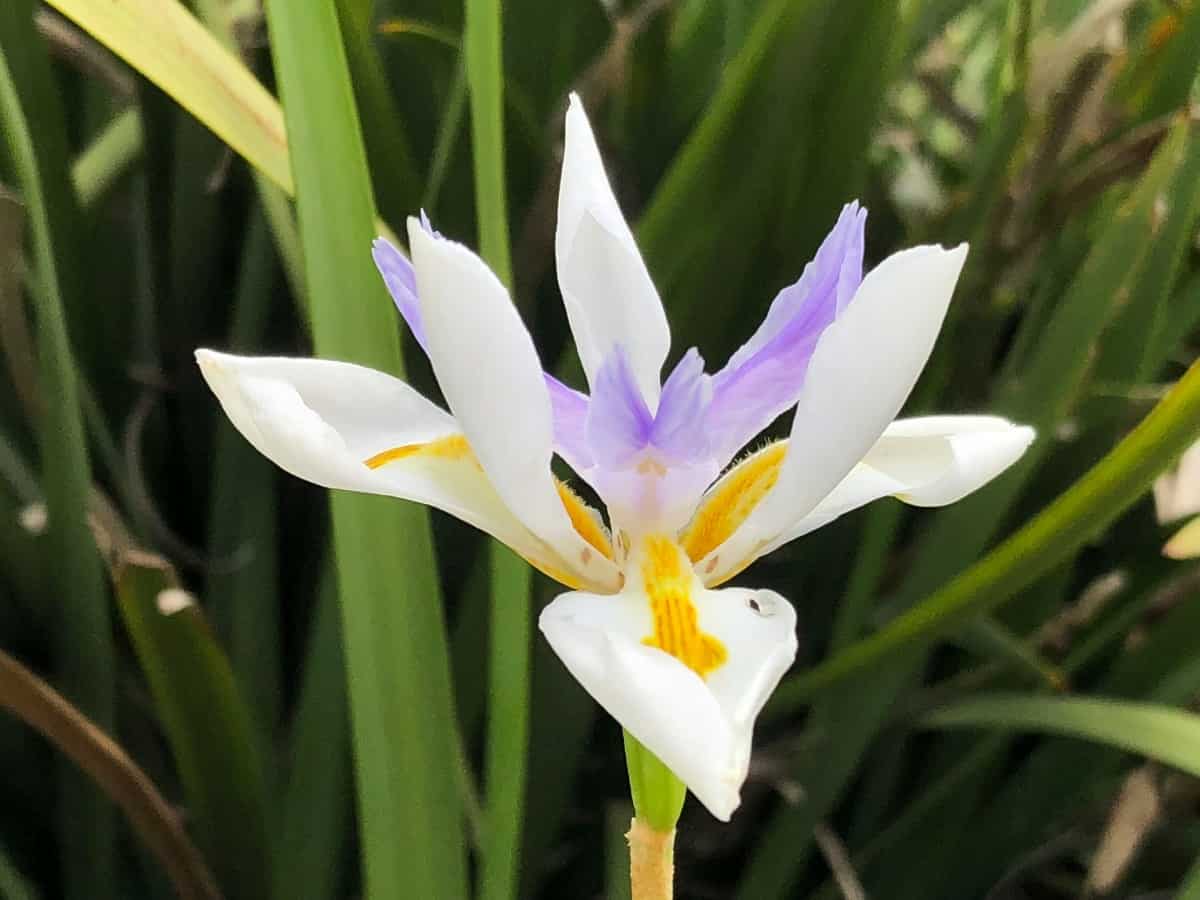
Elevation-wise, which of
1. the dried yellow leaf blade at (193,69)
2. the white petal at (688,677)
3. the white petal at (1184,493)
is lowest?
the white petal at (1184,493)

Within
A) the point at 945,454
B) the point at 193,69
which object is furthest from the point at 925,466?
the point at 193,69

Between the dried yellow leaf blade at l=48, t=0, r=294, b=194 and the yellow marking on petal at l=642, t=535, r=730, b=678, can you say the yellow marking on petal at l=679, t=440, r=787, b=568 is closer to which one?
the yellow marking on petal at l=642, t=535, r=730, b=678

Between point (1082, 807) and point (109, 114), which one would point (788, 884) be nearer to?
point (1082, 807)

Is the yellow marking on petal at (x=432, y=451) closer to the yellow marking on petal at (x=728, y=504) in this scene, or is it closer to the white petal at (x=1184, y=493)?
the yellow marking on petal at (x=728, y=504)

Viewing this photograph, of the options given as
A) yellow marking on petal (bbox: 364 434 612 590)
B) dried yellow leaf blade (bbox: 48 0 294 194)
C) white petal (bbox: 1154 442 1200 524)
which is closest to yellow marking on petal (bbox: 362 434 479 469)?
yellow marking on petal (bbox: 364 434 612 590)

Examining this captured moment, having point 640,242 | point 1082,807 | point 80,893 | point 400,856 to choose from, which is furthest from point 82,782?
point 1082,807

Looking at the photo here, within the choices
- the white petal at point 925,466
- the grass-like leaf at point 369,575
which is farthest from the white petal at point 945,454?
the grass-like leaf at point 369,575

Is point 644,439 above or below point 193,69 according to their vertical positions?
below

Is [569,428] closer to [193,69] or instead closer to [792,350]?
[792,350]
